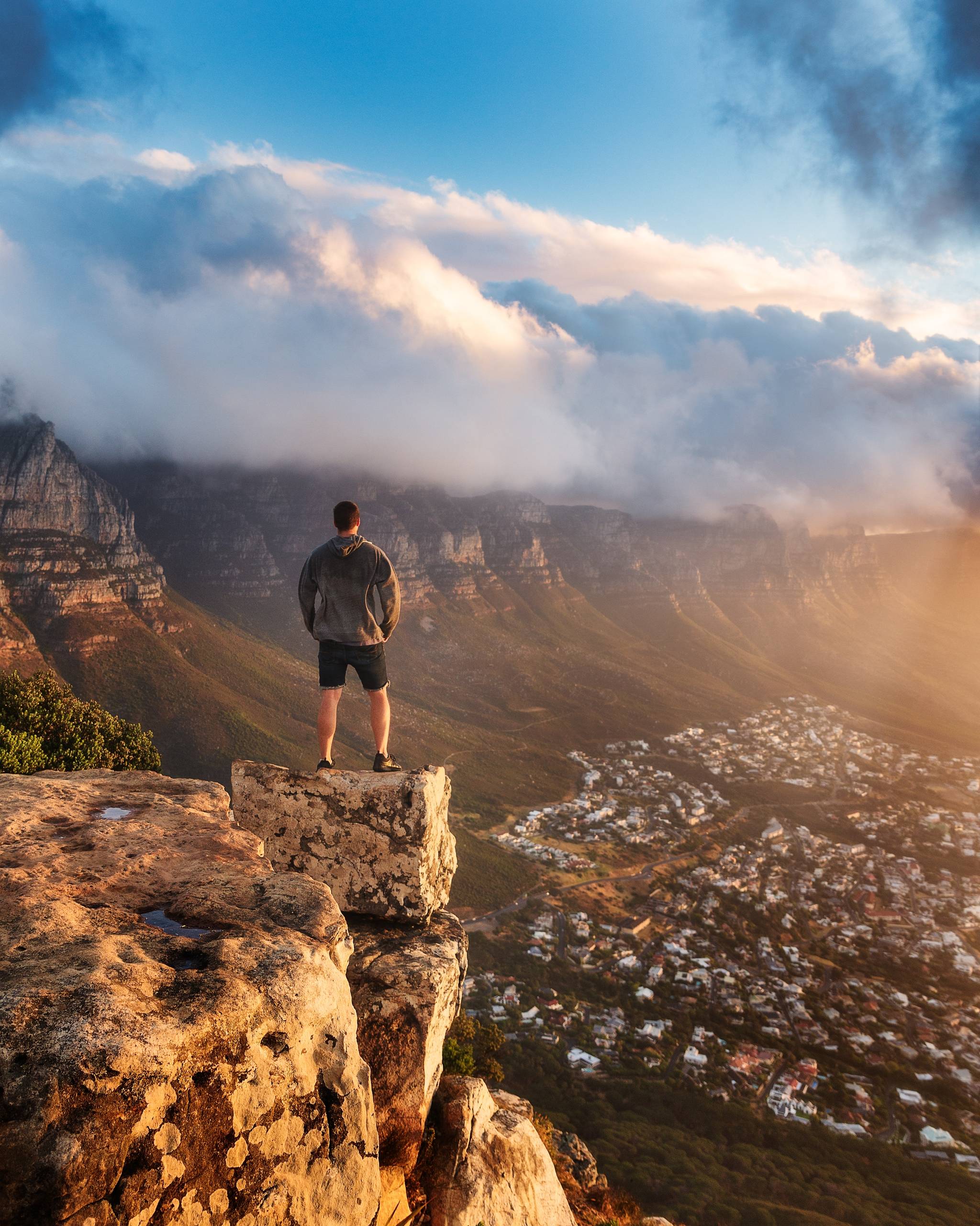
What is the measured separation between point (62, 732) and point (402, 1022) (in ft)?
72.1

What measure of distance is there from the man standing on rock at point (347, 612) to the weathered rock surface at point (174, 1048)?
14.6 ft

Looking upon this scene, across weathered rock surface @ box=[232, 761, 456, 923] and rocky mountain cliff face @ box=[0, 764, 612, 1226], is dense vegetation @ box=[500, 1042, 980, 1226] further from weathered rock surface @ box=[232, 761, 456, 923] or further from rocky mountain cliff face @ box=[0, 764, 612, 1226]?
weathered rock surface @ box=[232, 761, 456, 923]

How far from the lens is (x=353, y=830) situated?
10094 mm

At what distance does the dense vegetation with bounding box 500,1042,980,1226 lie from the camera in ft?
119

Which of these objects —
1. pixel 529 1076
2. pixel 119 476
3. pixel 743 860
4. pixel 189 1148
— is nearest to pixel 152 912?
pixel 189 1148

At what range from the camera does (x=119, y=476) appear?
19975 cm

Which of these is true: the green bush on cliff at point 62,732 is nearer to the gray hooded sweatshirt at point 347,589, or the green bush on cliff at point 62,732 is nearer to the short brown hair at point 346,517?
the gray hooded sweatshirt at point 347,589

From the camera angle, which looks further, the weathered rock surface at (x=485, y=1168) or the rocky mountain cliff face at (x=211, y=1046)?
the weathered rock surface at (x=485, y=1168)

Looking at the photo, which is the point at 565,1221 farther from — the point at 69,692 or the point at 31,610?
the point at 31,610

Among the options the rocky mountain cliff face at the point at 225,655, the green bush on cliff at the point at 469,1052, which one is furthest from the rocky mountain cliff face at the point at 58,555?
the green bush on cliff at the point at 469,1052

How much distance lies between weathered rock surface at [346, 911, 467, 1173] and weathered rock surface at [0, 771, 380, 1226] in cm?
217

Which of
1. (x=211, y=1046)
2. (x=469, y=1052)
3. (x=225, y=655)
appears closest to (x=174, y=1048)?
(x=211, y=1046)

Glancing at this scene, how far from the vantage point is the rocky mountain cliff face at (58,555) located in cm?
10081

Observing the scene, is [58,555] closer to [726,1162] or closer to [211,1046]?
[726,1162]
